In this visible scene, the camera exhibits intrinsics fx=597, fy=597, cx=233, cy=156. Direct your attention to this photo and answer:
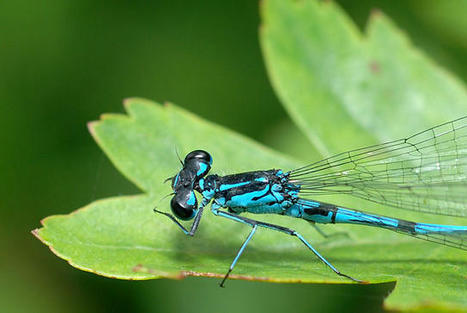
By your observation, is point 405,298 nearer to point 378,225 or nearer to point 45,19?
point 378,225

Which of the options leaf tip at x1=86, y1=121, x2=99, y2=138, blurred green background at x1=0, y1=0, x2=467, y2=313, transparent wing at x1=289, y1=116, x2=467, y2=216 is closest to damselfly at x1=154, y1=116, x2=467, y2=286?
transparent wing at x1=289, y1=116, x2=467, y2=216

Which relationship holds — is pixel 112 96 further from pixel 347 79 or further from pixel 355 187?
pixel 355 187

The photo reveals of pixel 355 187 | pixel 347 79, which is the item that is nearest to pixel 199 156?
pixel 355 187

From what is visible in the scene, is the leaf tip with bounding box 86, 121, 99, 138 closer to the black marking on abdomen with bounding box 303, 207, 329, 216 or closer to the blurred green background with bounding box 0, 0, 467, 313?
the blurred green background with bounding box 0, 0, 467, 313

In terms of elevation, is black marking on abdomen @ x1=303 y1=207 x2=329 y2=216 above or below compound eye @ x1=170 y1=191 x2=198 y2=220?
above

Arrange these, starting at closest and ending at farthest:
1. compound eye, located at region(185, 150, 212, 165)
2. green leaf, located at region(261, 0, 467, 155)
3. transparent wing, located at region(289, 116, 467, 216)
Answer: compound eye, located at region(185, 150, 212, 165)
transparent wing, located at region(289, 116, 467, 216)
green leaf, located at region(261, 0, 467, 155)

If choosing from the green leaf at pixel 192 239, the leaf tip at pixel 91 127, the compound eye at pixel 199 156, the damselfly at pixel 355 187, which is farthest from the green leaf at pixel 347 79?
the leaf tip at pixel 91 127

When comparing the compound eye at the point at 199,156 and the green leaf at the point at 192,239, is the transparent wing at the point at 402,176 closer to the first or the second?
the green leaf at the point at 192,239
